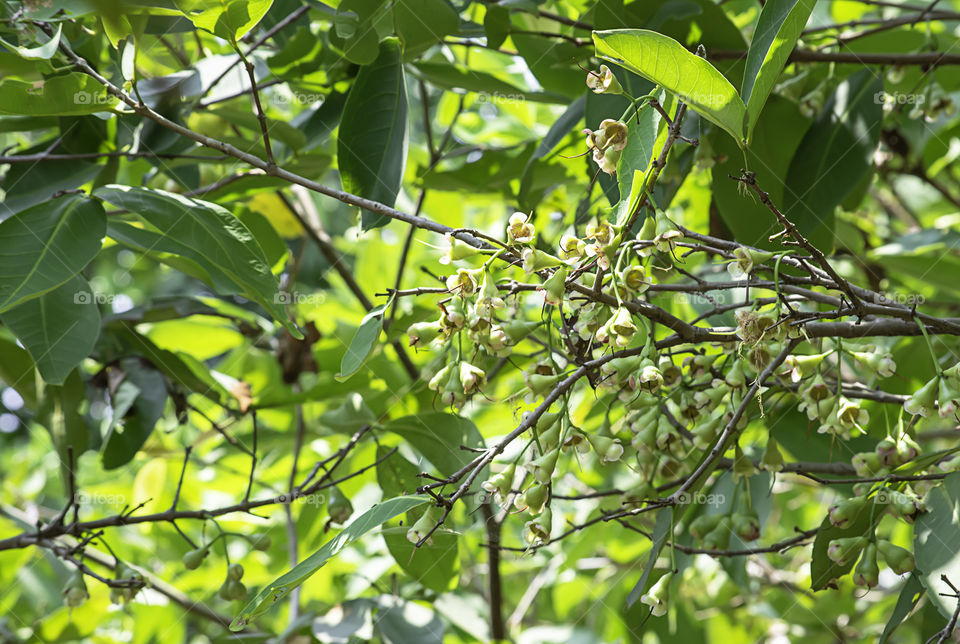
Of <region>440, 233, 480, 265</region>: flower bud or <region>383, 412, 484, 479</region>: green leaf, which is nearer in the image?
<region>440, 233, 480, 265</region>: flower bud

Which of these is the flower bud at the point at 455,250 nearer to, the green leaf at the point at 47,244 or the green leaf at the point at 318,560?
the green leaf at the point at 318,560

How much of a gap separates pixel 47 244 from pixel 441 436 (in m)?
0.71

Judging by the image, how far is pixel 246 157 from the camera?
1064 millimetres

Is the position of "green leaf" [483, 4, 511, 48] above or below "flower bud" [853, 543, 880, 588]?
above

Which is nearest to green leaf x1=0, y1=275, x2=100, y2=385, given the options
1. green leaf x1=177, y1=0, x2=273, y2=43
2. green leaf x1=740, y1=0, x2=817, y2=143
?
green leaf x1=177, y1=0, x2=273, y2=43

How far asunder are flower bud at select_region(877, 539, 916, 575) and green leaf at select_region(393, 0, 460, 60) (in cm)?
108

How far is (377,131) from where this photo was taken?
139 centimetres

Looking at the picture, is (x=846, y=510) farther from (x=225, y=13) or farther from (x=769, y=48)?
(x=225, y=13)

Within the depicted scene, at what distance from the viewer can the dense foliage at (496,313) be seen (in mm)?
989

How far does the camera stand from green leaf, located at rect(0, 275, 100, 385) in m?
1.30

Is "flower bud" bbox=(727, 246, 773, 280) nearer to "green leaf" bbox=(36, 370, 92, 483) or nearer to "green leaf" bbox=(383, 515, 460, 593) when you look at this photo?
"green leaf" bbox=(383, 515, 460, 593)

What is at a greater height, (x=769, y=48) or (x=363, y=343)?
(x=769, y=48)

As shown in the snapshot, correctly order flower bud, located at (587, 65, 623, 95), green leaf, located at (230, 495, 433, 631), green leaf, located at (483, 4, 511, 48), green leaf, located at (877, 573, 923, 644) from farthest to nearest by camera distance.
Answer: green leaf, located at (483, 4, 511, 48) → green leaf, located at (877, 573, 923, 644) → flower bud, located at (587, 65, 623, 95) → green leaf, located at (230, 495, 433, 631)

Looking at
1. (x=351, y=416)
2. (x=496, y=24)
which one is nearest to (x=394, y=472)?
(x=351, y=416)
